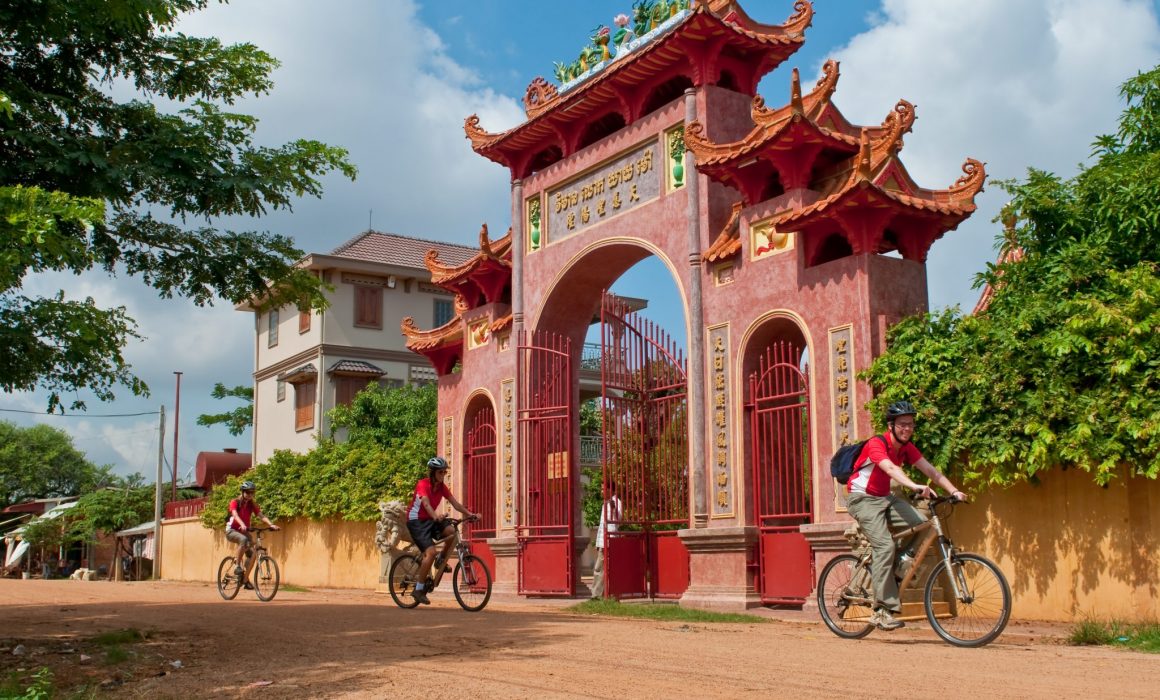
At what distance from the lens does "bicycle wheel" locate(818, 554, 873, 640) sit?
9047mm

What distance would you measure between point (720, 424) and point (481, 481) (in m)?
6.34

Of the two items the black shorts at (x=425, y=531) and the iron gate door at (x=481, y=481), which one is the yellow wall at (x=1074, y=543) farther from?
the iron gate door at (x=481, y=481)

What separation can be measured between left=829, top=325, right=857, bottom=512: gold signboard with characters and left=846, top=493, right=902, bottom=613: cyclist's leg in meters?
3.46

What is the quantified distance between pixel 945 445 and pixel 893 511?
Answer: 2.84m

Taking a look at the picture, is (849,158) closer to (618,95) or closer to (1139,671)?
(618,95)

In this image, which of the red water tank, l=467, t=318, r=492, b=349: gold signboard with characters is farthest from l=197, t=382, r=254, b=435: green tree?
l=467, t=318, r=492, b=349: gold signboard with characters

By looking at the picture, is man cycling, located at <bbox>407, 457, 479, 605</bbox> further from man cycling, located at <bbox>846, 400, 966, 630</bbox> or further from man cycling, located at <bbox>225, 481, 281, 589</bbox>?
man cycling, located at <bbox>846, 400, 966, 630</bbox>

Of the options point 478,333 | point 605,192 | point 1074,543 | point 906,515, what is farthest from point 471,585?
point 478,333

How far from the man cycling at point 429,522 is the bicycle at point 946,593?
4.93m

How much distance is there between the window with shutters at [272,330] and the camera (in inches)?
1533

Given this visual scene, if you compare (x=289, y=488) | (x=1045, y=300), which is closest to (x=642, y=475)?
(x=1045, y=300)

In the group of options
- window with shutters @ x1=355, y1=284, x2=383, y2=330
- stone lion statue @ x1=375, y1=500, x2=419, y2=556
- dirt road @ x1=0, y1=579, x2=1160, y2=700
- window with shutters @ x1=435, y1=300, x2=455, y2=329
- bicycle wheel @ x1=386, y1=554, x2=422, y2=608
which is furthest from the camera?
window with shutters @ x1=435, y1=300, x2=455, y2=329

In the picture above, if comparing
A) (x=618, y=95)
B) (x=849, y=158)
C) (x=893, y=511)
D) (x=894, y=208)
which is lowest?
(x=893, y=511)

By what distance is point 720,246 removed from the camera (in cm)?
1448
